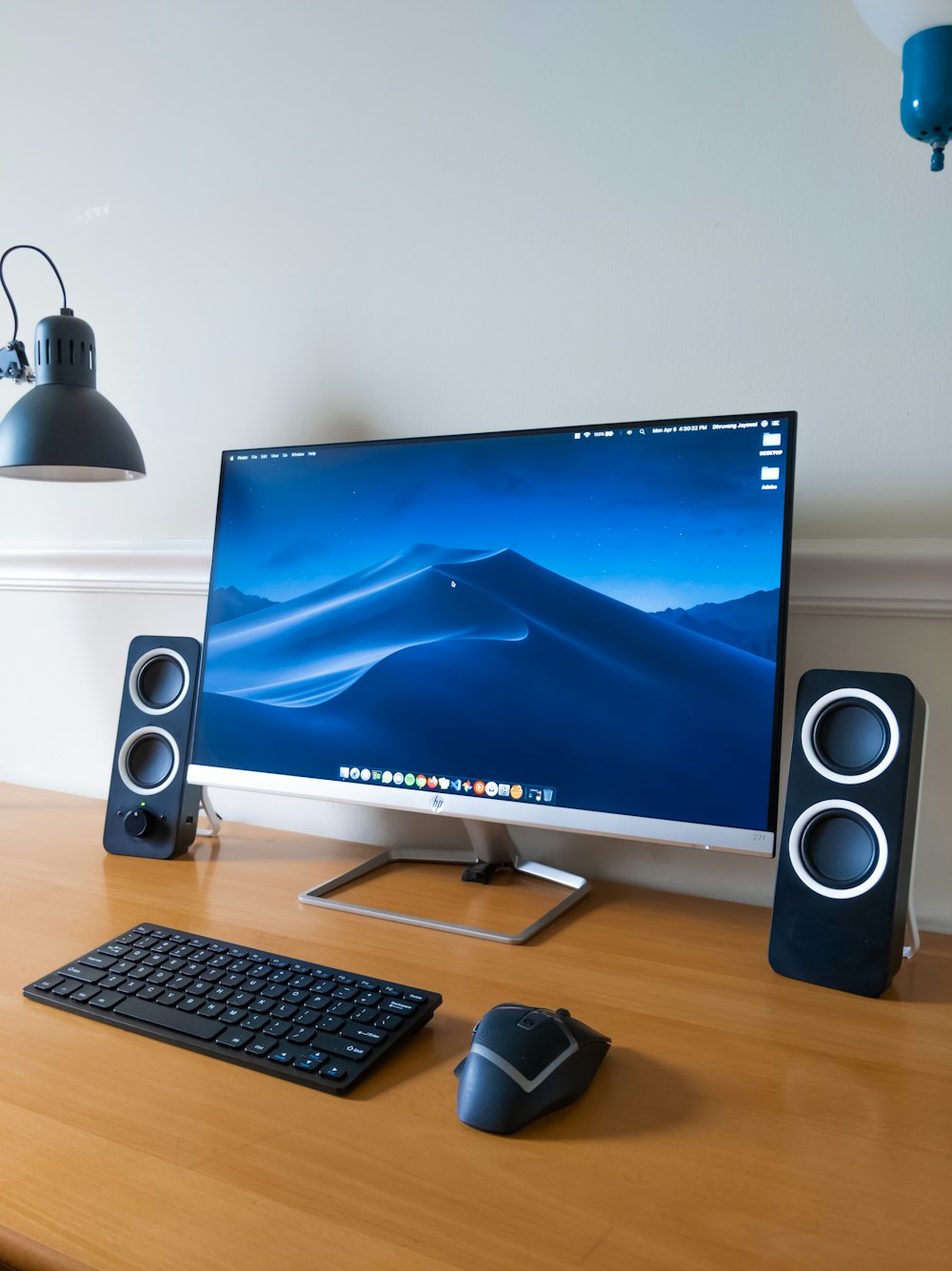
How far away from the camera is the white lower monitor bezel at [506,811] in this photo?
920mm

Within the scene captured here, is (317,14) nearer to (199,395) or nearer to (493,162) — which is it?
(493,162)

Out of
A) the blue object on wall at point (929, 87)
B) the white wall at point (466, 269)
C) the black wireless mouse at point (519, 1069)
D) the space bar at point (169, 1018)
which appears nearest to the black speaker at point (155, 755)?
the white wall at point (466, 269)

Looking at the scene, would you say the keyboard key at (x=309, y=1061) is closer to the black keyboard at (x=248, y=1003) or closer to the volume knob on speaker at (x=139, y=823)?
the black keyboard at (x=248, y=1003)

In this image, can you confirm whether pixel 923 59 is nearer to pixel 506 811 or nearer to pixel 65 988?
pixel 506 811

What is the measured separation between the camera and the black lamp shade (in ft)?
3.95

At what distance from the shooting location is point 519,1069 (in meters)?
0.65

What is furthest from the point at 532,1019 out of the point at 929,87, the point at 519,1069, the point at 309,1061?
the point at 929,87

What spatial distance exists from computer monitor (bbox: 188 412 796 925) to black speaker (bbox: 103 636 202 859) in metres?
0.05

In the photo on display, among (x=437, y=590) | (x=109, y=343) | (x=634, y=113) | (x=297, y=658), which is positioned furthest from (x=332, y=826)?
(x=634, y=113)

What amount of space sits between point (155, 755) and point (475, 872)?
1.41 feet

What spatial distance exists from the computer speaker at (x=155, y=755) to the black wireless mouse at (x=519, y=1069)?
2.07 ft

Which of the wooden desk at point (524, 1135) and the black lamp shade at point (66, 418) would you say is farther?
the black lamp shade at point (66, 418)

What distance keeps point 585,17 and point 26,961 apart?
1112 millimetres

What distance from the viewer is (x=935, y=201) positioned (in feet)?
3.17
